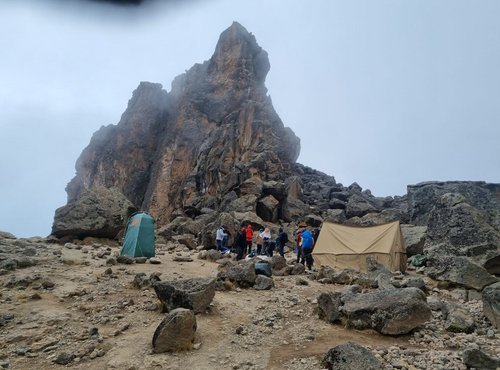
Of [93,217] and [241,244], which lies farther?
[93,217]

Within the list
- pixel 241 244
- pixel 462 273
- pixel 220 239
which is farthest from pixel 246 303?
pixel 220 239

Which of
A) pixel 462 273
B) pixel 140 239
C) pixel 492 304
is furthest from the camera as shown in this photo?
pixel 140 239

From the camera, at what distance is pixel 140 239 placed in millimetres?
18125

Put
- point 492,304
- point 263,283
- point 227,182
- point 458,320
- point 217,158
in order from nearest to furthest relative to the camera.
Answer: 1. point 458,320
2. point 492,304
3. point 263,283
4. point 227,182
5. point 217,158

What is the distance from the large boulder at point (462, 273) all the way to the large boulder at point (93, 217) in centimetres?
1813

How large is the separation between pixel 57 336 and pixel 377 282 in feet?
29.9

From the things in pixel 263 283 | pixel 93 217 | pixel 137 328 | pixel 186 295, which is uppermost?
pixel 93 217

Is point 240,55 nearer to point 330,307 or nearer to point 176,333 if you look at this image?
point 330,307

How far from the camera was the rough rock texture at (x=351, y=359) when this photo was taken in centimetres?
612

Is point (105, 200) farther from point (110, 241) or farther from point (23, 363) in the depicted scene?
point (23, 363)

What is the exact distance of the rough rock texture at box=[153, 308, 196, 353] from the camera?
737cm

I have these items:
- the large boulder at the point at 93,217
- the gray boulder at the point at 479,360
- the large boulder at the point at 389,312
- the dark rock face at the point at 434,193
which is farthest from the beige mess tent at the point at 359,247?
the large boulder at the point at 93,217

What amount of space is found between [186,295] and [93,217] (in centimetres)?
1684

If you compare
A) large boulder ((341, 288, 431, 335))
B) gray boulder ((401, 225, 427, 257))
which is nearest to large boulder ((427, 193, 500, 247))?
gray boulder ((401, 225, 427, 257))
